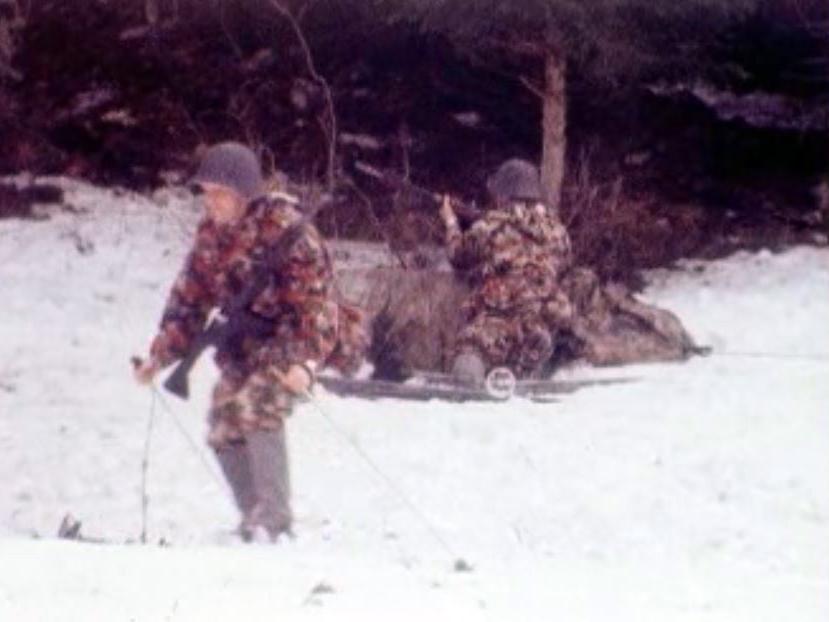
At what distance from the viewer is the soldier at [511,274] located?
9938 millimetres

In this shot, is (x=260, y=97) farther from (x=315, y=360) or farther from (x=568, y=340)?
(x=315, y=360)

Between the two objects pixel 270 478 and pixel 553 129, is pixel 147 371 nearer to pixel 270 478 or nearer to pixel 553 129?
pixel 270 478

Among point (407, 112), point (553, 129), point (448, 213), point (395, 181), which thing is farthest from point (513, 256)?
point (407, 112)

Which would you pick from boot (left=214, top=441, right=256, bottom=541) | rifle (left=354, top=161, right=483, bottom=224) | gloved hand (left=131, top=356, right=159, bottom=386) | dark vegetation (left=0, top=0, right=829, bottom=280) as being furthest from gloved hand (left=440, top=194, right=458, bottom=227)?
gloved hand (left=131, top=356, right=159, bottom=386)

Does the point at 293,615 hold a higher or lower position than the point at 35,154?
lower

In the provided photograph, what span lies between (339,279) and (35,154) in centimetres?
525

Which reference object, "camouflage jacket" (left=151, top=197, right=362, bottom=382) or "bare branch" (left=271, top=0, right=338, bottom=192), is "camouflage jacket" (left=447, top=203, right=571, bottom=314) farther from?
"bare branch" (left=271, top=0, right=338, bottom=192)

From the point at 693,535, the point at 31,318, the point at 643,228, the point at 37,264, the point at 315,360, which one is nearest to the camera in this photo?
the point at 315,360

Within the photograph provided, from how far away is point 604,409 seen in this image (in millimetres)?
9648

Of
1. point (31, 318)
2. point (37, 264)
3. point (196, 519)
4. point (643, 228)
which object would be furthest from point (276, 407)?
point (643, 228)

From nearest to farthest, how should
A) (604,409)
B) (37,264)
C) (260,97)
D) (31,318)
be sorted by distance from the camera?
(604,409) → (31,318) → (37,264) → (260,97)

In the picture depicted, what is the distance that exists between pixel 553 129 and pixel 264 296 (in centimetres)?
777

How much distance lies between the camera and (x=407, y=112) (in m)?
15.3

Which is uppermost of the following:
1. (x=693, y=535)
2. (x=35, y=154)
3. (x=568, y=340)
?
(x=35, y=154)
